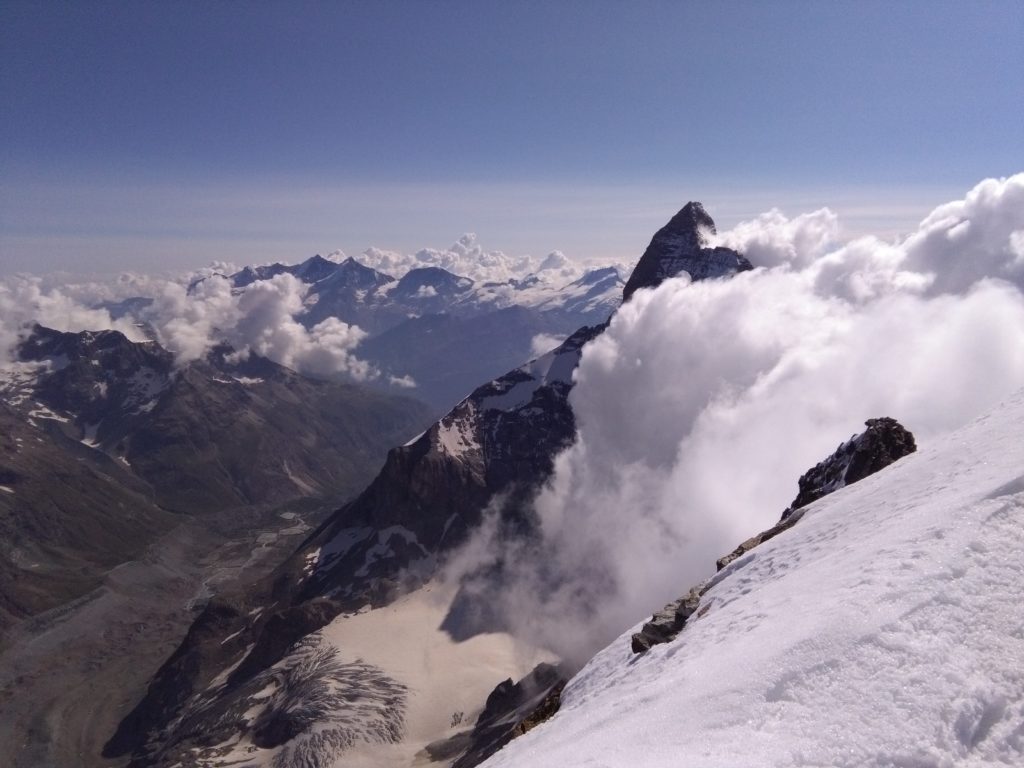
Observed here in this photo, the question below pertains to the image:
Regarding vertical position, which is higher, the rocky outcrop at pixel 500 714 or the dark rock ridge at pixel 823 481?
the dark rock ridge at pixel 823 481

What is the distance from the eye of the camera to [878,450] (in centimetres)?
5544

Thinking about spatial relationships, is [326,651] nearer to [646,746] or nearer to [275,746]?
[275,746]

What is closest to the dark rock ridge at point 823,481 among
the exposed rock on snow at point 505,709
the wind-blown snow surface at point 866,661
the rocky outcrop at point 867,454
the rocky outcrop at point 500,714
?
the rocky outcrop at point 867,454

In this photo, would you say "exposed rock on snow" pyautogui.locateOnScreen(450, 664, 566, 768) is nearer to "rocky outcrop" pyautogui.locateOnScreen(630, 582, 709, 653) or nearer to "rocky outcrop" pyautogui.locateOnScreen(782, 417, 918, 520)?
"rocky outcrop" pyautogui.locateOnScreen(782, 417, 918, 520)

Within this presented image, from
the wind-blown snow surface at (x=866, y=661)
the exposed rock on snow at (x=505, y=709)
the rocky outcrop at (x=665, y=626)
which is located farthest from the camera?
the exposed rock on snow at (x=505, y=709)

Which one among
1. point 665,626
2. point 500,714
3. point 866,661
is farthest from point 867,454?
point 500,714

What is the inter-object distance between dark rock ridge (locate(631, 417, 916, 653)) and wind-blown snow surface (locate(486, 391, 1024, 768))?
368cm

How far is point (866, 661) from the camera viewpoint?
799 inches

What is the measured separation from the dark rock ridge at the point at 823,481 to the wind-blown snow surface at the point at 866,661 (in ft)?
12.1

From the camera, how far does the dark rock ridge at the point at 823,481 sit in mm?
38281

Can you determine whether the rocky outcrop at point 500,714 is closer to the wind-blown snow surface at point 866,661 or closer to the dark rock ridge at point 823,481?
the dark rock ridge at point 823,481

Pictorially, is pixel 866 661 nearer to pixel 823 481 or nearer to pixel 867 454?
pixel 867 454

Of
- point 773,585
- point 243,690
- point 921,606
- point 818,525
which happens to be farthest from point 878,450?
point 243,690

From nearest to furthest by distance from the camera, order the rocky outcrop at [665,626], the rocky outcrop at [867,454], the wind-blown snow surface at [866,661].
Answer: the wind-blown snow surface at [866,661] → the rocky outcrop at [665,626] → the rocky outcrop at [867,454]
